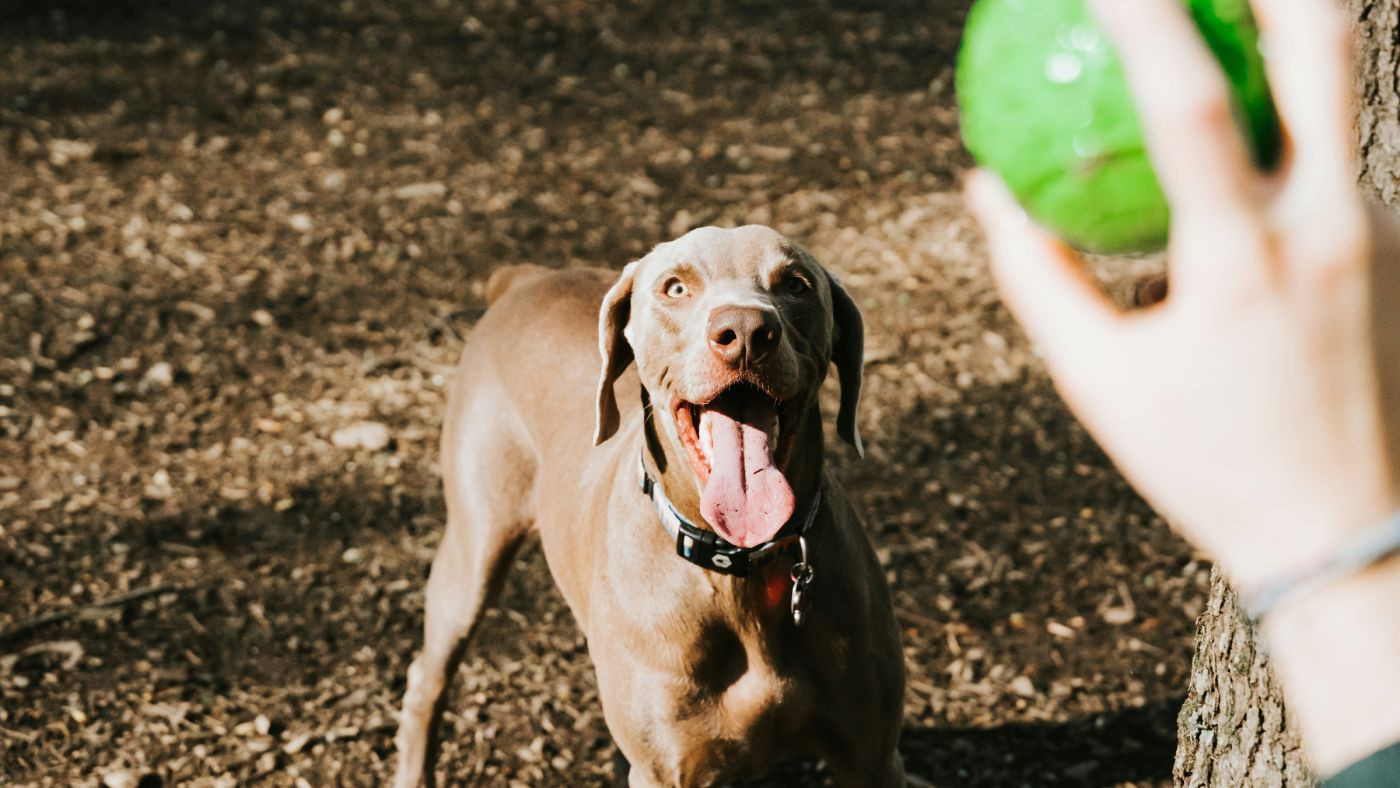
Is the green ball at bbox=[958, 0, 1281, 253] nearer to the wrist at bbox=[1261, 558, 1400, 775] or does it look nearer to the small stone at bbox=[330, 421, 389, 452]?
the wrist at bbox=[1261, 558, 1400, 775]

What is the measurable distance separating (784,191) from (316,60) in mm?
3554

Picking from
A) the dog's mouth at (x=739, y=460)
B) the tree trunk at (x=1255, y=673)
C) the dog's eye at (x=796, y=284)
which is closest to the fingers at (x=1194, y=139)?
the tree trunk at (x=1255, y=673)

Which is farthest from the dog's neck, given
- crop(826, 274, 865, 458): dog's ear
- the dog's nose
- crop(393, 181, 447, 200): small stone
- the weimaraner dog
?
crop(393, 181, 447, 200): small stone

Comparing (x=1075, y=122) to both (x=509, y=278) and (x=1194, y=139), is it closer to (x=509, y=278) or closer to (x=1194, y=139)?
(x=1194, y=139)

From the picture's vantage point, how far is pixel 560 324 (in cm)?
413

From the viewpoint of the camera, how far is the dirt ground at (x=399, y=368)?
451 cm

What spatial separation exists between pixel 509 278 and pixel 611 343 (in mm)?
1412

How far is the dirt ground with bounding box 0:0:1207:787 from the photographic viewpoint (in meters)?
4.51

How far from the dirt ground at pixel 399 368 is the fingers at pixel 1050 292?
3434mm

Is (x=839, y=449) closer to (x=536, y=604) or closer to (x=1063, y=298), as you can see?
(x=536, y=604)

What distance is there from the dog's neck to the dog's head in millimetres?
23

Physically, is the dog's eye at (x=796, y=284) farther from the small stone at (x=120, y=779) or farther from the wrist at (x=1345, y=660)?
the small stone at (x=120, y=779)

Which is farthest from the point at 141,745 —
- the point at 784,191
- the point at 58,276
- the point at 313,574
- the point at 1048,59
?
the point at 784,191

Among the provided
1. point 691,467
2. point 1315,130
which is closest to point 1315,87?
point 1315,130
